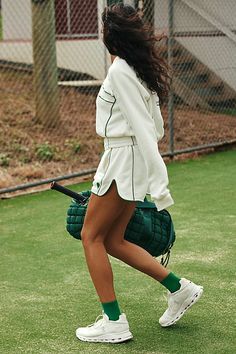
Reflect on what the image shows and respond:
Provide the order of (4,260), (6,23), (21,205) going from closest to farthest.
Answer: (4,260)
(21,205)
(6,23)

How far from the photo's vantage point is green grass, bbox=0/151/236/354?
429 centimetres

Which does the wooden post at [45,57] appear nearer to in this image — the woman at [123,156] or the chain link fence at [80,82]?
the chain link fence at [80,82]

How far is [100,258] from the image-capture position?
4.24m

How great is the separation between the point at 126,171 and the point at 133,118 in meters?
0.27

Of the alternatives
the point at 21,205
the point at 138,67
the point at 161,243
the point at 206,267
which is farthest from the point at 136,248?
the point at 21,205

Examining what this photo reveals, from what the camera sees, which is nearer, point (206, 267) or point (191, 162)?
point (206, 267)

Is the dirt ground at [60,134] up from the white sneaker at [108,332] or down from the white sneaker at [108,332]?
down

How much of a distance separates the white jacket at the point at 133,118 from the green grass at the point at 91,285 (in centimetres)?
81

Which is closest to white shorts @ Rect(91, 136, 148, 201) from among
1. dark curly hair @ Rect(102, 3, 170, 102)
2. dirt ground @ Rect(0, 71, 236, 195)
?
dark curly hair @ Rect(102, 3, 170, 102)

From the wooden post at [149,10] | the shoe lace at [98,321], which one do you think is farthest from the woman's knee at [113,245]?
the wooden post at [149,10]

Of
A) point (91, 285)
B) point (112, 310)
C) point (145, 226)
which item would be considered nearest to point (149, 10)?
point (91, 285)

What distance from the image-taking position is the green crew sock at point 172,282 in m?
4.36

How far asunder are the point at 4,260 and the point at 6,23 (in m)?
11.4

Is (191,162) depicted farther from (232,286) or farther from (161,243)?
(161,243)
